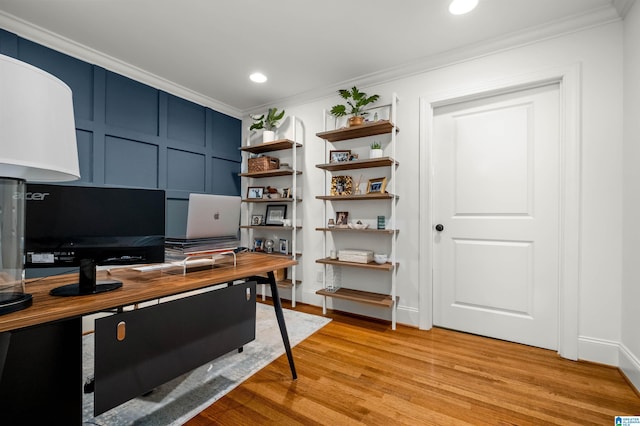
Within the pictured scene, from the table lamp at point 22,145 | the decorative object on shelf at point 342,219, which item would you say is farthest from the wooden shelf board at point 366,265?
the table lamp at point 22,145

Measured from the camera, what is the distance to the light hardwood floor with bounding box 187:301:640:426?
1.52m

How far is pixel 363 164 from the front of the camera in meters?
2.94

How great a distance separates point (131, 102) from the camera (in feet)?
9.40

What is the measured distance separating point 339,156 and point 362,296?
1470 millimetres

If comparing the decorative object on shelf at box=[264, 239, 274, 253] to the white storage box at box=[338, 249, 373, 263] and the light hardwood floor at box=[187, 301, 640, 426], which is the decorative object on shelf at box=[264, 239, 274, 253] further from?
the light hardwood floor at box=[187, 301, 640, 426]

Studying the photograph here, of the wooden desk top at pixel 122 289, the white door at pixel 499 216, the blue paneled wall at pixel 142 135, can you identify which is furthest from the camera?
the blue paneled wall at pixel 142 135

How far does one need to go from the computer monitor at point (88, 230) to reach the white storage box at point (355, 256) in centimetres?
194

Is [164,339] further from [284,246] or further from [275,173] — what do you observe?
[275,173]

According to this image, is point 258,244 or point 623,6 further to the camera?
point 258,244

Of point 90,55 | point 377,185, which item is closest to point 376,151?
point 377,185

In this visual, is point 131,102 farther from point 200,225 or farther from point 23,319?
point 23,319

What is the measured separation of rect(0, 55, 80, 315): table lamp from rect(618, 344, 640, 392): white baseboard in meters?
3.04

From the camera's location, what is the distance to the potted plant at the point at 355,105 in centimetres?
286

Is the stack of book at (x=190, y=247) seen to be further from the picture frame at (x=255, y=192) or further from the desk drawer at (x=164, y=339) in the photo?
the picture frame at (x=255, y=192)
